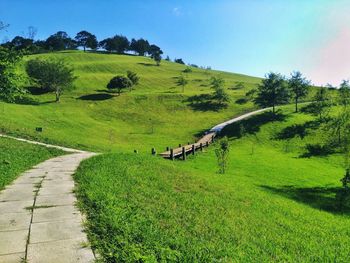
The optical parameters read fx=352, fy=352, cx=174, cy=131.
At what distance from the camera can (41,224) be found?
389 inches

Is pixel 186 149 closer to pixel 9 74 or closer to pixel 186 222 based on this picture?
pixel 9 74

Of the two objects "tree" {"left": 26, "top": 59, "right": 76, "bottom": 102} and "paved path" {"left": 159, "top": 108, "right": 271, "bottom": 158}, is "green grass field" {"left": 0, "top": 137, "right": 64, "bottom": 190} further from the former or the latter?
"tree" {"left": 26, "top": 59, "right": 76, "bottom": 102}

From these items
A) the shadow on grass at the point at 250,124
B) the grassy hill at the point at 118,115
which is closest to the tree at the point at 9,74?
the grassy hill at the point at 118,115

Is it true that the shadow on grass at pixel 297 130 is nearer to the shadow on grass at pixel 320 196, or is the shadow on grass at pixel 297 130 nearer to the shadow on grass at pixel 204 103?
the shadow on grass at pixel 204 103

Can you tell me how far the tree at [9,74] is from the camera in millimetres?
20625

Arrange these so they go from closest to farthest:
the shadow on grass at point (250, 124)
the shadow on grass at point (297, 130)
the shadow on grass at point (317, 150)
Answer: the shadow on grass at point (317, 150) < the shadow on grass at point (297, 130) < the shadow on grass at point (250, 124)

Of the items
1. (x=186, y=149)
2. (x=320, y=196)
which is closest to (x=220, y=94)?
(x=186, y=149)

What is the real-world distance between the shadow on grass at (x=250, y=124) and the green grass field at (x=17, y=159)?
44952 mm

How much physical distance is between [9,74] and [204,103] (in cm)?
7474

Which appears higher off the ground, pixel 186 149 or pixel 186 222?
pixel 186 149

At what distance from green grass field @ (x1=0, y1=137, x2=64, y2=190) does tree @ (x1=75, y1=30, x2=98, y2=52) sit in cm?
17835

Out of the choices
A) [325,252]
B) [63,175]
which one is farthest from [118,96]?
[325,252]

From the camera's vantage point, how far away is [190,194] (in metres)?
15.7

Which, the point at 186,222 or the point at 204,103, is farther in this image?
the point at 204,103
